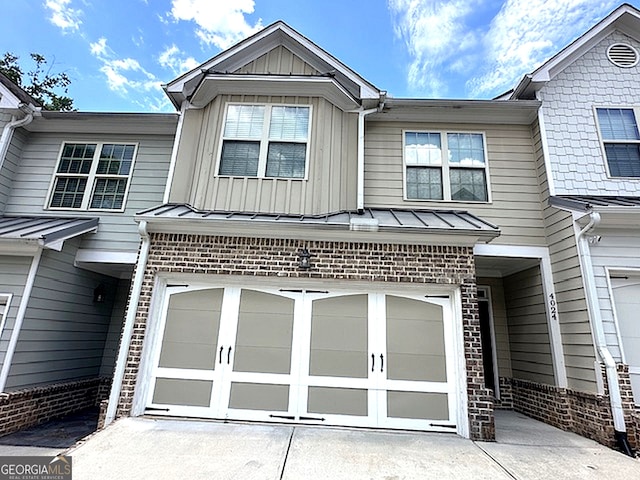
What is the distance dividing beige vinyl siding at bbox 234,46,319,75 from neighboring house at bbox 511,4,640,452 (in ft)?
14.5

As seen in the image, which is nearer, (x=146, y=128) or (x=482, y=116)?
(x=482, y=116)

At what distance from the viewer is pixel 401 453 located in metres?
3.66

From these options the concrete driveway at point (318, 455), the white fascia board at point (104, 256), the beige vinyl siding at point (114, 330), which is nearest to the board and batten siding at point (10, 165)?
the white fascia board at point (104, 256)

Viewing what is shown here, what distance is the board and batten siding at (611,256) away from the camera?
4867mm

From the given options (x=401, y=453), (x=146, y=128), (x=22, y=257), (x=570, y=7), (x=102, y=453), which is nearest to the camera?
(x=102, y=453)

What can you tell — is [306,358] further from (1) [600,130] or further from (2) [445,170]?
(1) [600,130]

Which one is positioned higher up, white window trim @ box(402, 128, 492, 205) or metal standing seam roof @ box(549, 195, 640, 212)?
white window trim @ box(402, 128, 492, 205)

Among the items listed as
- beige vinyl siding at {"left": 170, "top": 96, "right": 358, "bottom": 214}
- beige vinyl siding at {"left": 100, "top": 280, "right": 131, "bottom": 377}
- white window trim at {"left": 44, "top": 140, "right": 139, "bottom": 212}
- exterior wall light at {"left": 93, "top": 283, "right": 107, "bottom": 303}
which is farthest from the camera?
beige vinyl siding at {"left": 100, "top": 280, "right": 131, "bottom": 377}

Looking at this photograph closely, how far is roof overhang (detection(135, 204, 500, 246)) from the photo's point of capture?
4.70 meters

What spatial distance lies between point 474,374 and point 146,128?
7.92 meters

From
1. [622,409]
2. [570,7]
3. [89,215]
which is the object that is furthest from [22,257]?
[570,7]

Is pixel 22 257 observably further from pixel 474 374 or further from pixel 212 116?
pixel 474 374

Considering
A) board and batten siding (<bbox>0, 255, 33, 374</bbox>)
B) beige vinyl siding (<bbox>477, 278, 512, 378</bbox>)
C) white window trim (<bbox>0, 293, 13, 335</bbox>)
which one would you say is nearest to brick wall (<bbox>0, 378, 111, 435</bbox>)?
board and batten siding (<bbox>0, 255, 33, 374</bbox>)

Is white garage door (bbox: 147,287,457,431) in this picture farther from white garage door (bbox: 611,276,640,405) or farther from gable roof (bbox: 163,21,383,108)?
gable roof (bbox: 163,21,383,108)
